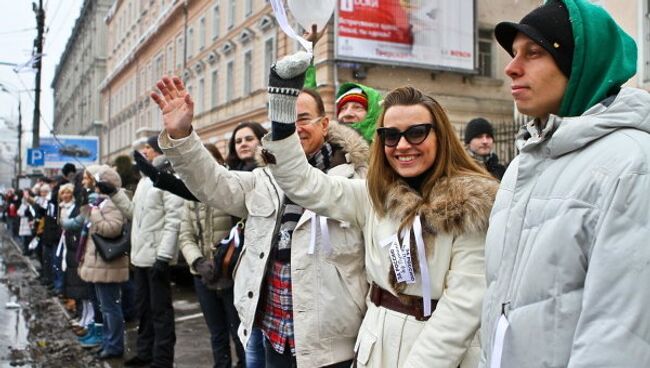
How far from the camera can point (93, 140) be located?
2266 cm

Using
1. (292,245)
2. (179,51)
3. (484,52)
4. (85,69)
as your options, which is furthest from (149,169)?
(85,69)

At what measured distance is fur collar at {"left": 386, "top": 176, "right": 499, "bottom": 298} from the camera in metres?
2.14

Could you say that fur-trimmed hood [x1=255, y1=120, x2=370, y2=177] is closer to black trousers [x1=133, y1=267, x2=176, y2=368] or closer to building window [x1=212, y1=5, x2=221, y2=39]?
black trousers [x1=133, y1=267, x2=176, y2=368]

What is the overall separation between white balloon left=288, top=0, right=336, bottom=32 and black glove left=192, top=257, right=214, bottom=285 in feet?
7.47

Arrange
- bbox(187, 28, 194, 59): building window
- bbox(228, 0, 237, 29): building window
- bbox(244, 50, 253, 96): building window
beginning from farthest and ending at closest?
bbox(187, 28, 194, 59): building window → bbox(228, 0, 237, 29): building window → bbox(244, 50, 253, 96): building window

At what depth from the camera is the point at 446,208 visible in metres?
2.15

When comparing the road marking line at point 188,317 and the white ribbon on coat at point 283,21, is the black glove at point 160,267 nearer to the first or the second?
the road marking line at point 188,317

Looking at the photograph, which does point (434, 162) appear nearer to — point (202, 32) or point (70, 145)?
point (70, 145)

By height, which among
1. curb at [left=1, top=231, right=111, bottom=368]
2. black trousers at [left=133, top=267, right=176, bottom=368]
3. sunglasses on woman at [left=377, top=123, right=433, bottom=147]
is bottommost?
curb at [left=1, top=231, right=111, bottom=368]

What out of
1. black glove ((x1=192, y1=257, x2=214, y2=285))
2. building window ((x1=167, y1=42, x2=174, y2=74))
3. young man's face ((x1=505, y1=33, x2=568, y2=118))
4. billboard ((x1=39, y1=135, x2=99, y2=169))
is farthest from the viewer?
building window ((x1=167, y1=42, x2=174, y2=74))

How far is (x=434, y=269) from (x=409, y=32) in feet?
54.3

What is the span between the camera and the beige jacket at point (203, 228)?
466 centimetres

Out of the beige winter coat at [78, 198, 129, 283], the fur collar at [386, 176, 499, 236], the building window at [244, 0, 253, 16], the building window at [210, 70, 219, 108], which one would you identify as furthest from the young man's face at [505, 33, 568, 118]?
the building window at [210, 70, 219, 108]

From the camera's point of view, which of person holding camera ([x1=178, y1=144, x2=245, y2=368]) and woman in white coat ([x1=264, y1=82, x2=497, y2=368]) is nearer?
woman in white coat ([x1=264, y1=82, x2=497, y2=368])
